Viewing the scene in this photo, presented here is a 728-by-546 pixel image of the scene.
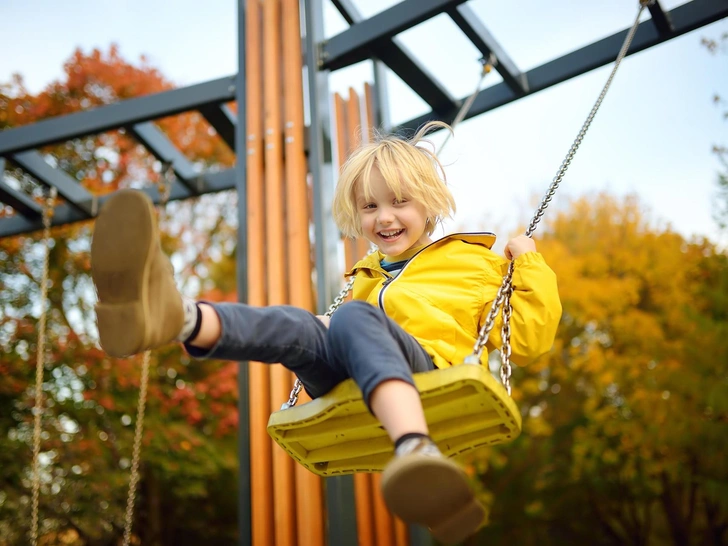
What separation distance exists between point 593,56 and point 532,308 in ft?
6.76

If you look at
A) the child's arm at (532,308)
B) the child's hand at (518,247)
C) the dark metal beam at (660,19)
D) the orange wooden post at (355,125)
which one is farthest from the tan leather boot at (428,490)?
the dark metal beam at (660,19)

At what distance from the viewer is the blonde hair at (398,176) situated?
6.25ft

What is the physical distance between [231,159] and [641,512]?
27.5ft

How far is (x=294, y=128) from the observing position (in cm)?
334

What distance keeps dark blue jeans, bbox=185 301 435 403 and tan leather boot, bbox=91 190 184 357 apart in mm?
121

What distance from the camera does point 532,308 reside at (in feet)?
6.05

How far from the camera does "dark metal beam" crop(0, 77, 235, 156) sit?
3676mm

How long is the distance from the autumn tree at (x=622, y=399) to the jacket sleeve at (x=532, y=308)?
626cm

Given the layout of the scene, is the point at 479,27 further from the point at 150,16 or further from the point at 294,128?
the point at 150,16

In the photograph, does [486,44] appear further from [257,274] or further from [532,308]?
[532,308]

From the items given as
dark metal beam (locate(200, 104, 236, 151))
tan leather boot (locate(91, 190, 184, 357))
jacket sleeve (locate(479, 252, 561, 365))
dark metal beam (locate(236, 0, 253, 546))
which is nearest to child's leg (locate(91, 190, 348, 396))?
tan leather boot (locate(91, 190, 184, 357))

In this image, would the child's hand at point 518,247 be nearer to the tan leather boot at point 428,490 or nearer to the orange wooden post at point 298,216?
the tan leather boot at point 428,490

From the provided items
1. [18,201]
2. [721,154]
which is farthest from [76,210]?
[721,154]

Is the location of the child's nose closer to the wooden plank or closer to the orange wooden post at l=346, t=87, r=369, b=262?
the wooden plank
